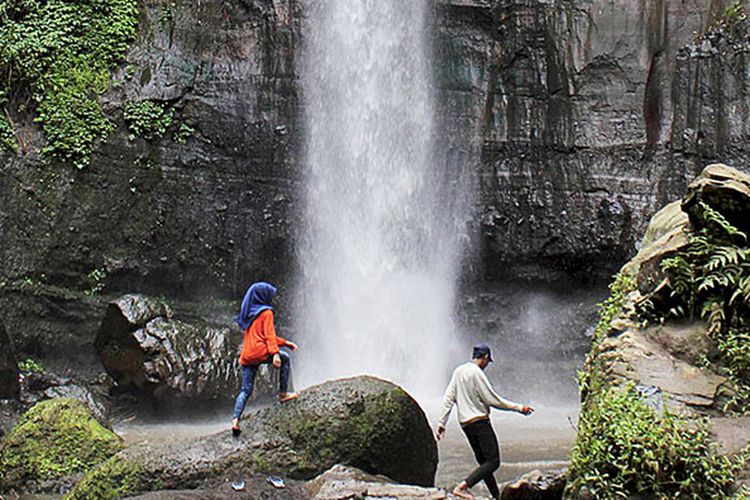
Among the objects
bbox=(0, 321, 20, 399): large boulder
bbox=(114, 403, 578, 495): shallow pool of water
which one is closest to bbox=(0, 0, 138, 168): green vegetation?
bbox=(0, 321, 20, 399): large boulder

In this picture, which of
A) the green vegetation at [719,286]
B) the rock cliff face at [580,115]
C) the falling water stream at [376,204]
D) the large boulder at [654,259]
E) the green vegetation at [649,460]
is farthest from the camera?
the falling water stream at [376,204]

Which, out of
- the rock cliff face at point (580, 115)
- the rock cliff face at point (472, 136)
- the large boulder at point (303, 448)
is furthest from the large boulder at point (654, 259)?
the rock cliff face at point (472, 136)

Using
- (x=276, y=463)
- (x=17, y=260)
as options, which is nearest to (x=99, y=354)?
(x=17, y=260)

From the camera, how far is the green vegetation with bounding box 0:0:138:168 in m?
15.7

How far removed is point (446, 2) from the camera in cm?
1773

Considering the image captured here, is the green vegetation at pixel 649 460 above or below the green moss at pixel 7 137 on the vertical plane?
below

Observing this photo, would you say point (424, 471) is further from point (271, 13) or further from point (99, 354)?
point (271, 13)

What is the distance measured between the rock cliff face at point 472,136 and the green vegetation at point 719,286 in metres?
10.8

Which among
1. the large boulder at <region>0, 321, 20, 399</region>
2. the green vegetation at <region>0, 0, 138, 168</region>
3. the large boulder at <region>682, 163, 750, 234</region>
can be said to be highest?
the green vegetation at <region>0, 0, 138, 168</region>

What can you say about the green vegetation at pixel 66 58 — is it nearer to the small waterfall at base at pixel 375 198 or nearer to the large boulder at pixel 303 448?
the small waterfall at base at pixel 375 198

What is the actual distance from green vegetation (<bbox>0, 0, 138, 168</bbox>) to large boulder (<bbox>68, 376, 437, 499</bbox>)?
10.0 m

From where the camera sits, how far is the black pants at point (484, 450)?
6766 millimetres

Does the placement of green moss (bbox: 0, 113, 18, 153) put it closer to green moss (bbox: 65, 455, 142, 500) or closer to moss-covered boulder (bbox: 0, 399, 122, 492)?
moss-covered boulder (bbox: 0, 399, 122, 492)

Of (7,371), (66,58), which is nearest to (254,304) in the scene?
(7,371)
